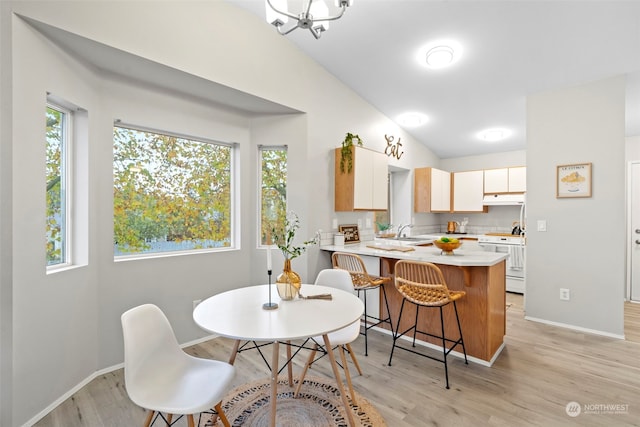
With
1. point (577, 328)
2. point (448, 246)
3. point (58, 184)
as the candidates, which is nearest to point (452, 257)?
point (448, 246)

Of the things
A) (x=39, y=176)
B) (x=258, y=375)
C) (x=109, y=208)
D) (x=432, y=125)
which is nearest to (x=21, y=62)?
(x=39, y=176)

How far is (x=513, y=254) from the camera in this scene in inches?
179

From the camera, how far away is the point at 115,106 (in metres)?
2.44

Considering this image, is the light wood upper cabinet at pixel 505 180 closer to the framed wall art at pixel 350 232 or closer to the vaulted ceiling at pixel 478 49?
the vaulted ceiling at pixel 478 49

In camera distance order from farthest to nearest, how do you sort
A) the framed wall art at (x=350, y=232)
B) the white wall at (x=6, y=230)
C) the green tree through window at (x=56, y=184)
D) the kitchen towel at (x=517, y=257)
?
the kitchen towel at (x=517, y=257), the framed wall art at (x=350, y=232), the green tree through window at (x=56, y=184), the white wall at (x=6, y=230)

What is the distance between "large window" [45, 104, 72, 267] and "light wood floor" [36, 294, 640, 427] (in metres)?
1.02

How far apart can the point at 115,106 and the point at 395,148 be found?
138 inches

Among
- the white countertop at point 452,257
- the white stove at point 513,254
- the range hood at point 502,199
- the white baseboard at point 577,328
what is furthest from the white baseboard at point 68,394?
the range hood at point 502,199

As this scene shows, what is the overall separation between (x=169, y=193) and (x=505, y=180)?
4936 millimetres

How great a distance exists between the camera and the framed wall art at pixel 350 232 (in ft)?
12.1

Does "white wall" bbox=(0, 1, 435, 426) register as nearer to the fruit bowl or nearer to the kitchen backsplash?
the kitchen backsplash

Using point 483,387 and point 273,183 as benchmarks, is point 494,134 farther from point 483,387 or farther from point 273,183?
point 483,387

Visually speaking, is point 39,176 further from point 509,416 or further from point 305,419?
point 509,416

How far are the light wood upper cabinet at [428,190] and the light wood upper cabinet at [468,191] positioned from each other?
0.36 metres
